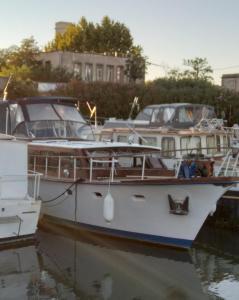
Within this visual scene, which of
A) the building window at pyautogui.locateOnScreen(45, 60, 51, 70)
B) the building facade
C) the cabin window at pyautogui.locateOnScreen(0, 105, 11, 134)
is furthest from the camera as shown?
the building facade

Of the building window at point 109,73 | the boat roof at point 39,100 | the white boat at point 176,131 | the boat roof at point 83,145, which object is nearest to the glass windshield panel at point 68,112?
the boat roof at point 39,100

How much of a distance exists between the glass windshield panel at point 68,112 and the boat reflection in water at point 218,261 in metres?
5.83

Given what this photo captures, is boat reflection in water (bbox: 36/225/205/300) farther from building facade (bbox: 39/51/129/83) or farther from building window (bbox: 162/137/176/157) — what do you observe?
building facade (bbox: 39/51/129/83)

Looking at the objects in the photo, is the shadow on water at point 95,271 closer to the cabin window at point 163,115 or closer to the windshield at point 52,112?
the windshield at point 52,112

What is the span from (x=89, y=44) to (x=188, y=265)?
67.4m

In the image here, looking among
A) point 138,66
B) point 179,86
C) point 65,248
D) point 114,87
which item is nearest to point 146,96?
point 114,87

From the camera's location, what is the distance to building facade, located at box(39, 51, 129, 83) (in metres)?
63.1

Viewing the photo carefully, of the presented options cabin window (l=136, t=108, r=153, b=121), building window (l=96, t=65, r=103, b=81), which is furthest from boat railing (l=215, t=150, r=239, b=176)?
building window (l=96, t=65, r=103, b=81)

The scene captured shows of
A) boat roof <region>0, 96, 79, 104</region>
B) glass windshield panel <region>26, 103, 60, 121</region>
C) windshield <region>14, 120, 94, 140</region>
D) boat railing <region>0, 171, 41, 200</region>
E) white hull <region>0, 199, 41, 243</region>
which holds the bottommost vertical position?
white hull <region>0, 199, 41, 243</region>

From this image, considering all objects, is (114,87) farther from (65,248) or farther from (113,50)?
(113,50)

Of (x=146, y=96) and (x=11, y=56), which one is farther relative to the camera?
(x=11, y=56)

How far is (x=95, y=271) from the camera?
44.8ft

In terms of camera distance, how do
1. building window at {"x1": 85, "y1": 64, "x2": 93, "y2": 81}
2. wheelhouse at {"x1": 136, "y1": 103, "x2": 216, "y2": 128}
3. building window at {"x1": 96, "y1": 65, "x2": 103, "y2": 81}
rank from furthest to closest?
building window at {"x1": 96, "y1": 65, "x2": 103, "y2": 81}, building window at {"x1": 85, "y1": 64, "x2": 93, "y2": 81}, wheelhouse at {"x1": 136, "y1": 103, "x2": 216, "y2": 128}

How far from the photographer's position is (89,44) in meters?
79.7
